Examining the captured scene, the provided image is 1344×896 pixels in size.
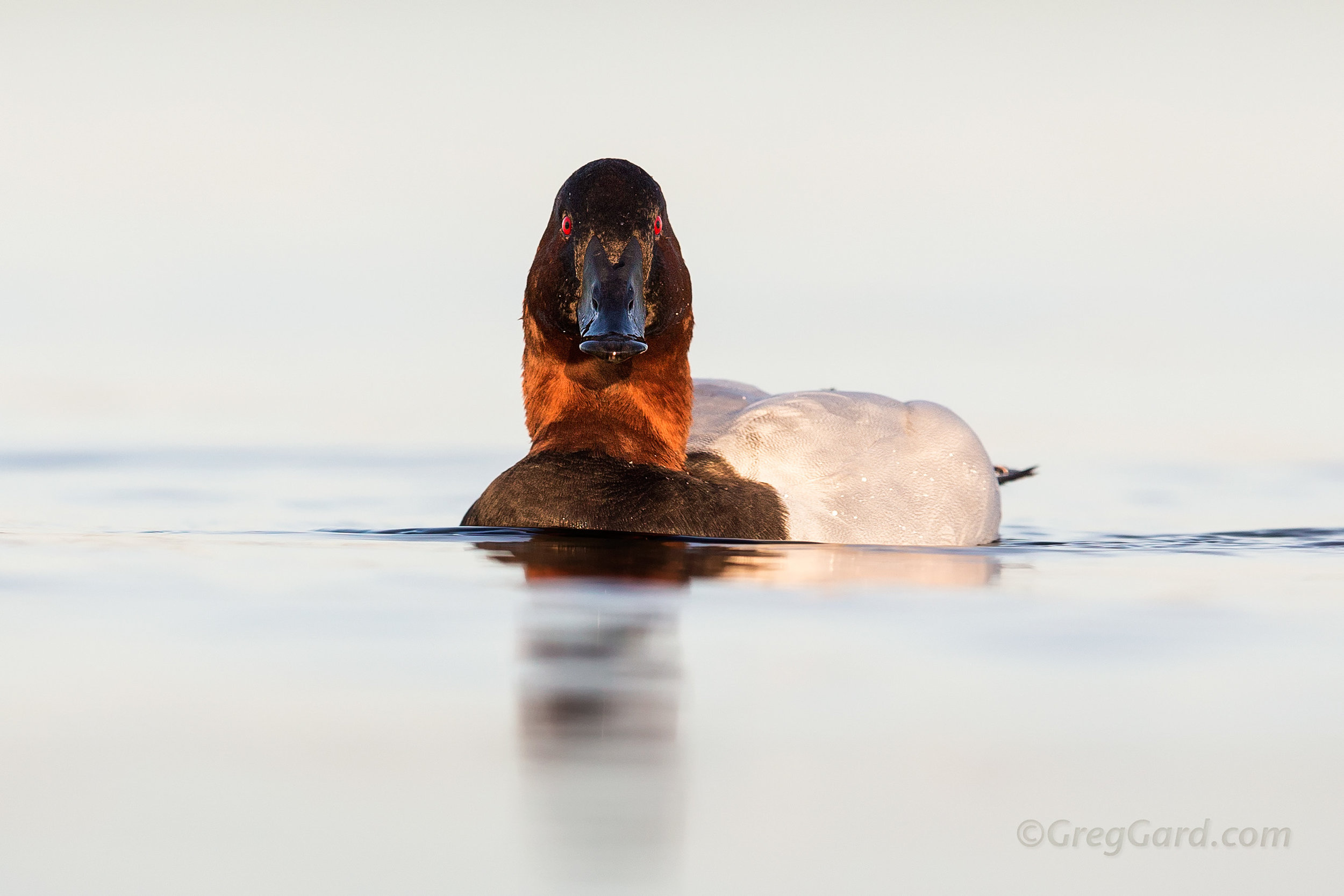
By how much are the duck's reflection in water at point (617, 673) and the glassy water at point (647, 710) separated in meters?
0.01

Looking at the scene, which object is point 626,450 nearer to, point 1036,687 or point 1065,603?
point 1065,603

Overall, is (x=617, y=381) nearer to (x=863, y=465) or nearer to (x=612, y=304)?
(x=612, y=304)

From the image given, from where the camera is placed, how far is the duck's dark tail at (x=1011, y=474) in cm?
1023

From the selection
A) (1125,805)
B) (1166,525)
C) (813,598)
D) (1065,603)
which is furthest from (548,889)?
(1166,525)

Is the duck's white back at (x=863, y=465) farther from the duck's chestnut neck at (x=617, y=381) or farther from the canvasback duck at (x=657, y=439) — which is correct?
the duck's chestnut neck at (x=617, y=381)

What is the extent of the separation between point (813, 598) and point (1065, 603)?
955 millimetres

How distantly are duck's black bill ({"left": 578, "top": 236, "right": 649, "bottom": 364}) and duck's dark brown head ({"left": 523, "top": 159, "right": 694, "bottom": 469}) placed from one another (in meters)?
0.01

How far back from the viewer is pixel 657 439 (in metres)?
8.10

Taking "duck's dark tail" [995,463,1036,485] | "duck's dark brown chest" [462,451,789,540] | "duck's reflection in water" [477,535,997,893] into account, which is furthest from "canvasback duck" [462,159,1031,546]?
"duck's dark tail" [995,463,1036,485]

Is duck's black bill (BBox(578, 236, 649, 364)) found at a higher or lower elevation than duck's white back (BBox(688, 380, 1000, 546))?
higher

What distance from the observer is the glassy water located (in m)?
3.60

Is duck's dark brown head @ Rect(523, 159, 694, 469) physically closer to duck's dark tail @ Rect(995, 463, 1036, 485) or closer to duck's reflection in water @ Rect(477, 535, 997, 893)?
duck's reflection in water @ Rect(477, 535, 997, 893)

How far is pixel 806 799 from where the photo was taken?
3.83 meters

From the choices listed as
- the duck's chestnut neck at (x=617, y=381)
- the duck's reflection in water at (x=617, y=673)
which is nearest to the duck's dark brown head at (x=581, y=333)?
the duck's chestnut neck at (x=617, y=381)
